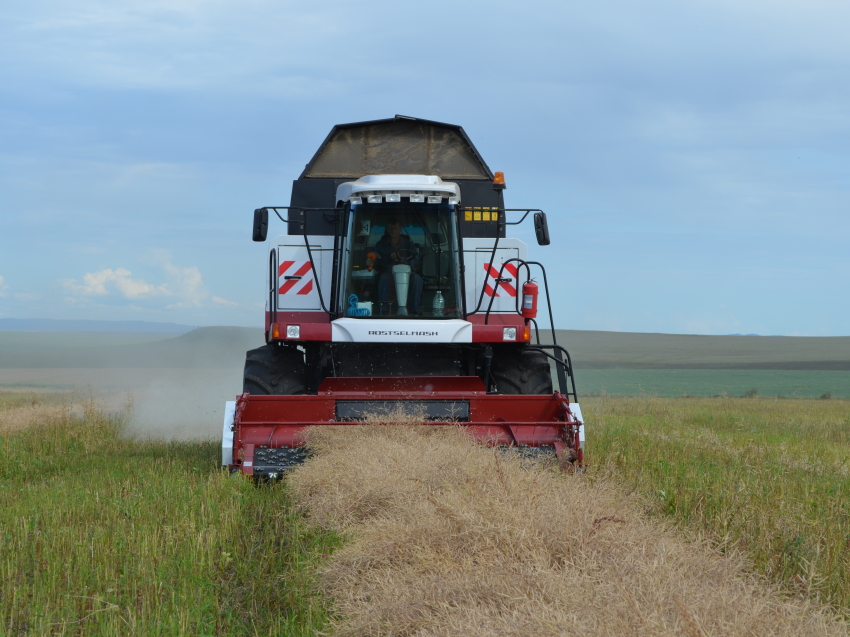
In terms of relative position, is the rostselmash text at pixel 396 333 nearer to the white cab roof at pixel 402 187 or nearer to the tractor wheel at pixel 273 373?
the tractor wheel at pixel 273 373

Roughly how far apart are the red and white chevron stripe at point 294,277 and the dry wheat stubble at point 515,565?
3635mm

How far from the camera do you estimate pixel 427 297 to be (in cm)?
815

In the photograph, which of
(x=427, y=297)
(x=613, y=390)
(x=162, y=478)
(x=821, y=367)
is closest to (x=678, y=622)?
(x=162, y=478)

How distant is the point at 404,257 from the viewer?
26.8 feet

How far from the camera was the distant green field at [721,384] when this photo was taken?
3272 cm

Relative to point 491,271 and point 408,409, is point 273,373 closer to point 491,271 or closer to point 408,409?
point 408,409

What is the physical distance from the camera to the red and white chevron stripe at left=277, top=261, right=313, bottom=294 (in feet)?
28.5

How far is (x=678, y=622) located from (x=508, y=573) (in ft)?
2.49

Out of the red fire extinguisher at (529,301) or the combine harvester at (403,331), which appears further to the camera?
the red fire extinguisher at (529,301)

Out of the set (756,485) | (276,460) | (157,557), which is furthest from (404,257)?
(157,557)

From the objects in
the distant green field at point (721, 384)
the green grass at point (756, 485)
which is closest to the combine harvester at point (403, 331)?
the green grass at point (756, 485)

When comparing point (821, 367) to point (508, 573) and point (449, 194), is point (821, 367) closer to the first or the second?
point (449, 194)

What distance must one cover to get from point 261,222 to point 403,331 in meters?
1.62

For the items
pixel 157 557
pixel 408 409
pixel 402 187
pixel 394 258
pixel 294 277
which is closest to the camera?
pixel 157 557
